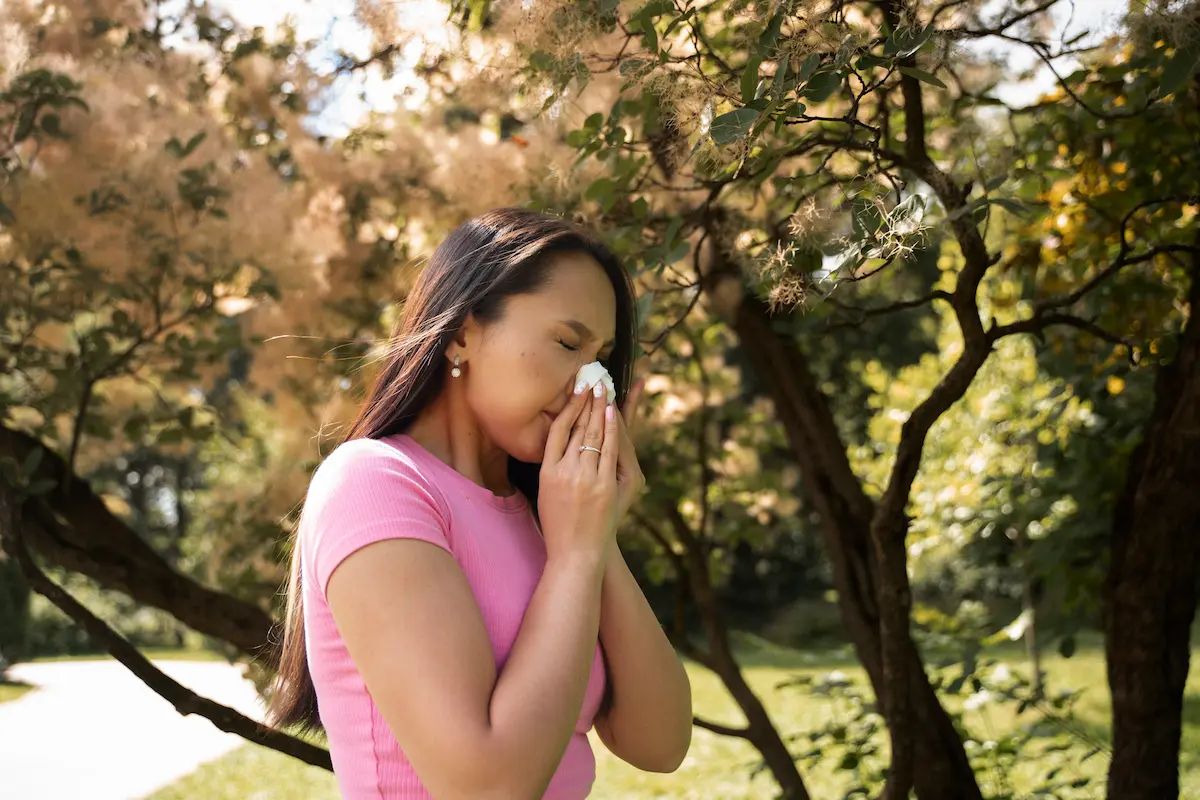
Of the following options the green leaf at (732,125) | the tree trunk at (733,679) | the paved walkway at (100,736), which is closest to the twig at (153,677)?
the green leaf at (732,125)

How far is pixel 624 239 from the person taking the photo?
192 cm

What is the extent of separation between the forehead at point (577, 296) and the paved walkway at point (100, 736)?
4.56 meters

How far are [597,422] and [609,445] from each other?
0.04m

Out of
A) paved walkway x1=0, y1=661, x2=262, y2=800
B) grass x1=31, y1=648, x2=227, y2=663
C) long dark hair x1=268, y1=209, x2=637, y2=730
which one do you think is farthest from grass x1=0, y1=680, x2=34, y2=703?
long dark hair x1=268, y1=209, x2=637, y2=730

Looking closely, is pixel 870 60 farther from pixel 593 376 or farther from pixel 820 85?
pixel 593 376

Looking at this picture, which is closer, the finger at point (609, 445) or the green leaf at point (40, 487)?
the finger at point (609, 445)

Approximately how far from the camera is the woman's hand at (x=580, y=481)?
1.19 meters

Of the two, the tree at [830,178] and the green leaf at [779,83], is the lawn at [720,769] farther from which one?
the green leaf at [779,83]

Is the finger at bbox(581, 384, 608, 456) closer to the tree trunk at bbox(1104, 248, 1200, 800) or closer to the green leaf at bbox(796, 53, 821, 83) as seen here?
the green leaf at bbox(796, 53, 821, 83)

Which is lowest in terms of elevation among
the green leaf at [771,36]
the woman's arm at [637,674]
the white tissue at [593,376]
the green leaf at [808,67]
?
the woman's arm at [637,674]

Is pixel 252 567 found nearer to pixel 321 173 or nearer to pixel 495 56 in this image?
pixel 321 173

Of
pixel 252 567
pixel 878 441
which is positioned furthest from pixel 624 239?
pixel 878 441

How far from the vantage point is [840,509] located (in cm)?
248

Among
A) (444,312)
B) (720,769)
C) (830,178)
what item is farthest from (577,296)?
(720,769)
